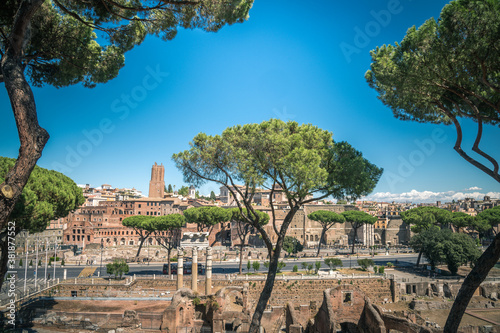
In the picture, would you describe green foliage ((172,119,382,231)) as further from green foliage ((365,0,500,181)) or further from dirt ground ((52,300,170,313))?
dirt ground ((52,300,170,313))

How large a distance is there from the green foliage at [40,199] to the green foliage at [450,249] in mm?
28800

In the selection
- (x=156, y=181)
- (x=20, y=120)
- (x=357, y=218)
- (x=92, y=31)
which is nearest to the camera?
(x=20, y=120)

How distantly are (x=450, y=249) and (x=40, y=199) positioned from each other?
1202 inches

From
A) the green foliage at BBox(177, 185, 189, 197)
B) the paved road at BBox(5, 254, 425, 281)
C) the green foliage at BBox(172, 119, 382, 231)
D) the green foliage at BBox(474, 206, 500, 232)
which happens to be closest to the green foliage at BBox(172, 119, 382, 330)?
the green foliage at BBox(172, 119, 382, 231)

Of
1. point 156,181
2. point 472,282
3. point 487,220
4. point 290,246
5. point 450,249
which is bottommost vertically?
point 290,246

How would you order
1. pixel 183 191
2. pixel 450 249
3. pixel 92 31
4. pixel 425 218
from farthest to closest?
1. pixel 183 191
2. pixel 425 218
3. pixel 450 249
4. pixel 92 31

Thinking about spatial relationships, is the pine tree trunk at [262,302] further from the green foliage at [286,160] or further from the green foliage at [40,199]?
the green foliage at [40,199]

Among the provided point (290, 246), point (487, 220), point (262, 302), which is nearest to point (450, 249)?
point (290, 246)

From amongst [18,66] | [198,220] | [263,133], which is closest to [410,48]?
[263,133]

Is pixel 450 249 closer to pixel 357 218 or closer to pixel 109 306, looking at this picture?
pixel 357 218

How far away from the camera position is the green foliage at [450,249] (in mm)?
28312

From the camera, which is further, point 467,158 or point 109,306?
point 109,306

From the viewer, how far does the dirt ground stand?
688 inches

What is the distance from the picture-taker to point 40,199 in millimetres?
11547
